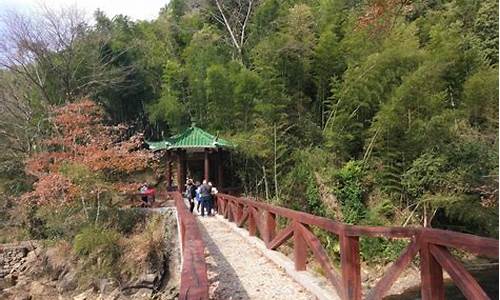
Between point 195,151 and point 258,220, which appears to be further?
point 195,151

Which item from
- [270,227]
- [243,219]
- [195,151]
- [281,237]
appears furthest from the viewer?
[195,151]

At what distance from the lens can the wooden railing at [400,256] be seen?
2.58 metres

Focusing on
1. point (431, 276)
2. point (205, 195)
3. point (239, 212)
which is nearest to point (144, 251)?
point (205, 195)

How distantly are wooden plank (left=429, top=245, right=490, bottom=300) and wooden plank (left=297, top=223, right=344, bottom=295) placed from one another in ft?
4.70

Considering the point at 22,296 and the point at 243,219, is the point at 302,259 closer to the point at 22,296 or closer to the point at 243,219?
the point at 243,219

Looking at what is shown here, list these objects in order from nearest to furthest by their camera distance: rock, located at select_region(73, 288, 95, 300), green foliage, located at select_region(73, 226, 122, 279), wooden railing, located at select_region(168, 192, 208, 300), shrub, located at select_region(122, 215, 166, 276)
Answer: wooden railing, located at select_region(168, 192, 208, 300) < shrub, located at select_region(122, 215, 166, 276) < rock, located at select_region(73, 288, 95, 300) < green foliage, located at select_region(73, 226, 122, 279)

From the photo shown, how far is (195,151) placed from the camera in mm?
19797

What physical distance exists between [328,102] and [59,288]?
421 inches

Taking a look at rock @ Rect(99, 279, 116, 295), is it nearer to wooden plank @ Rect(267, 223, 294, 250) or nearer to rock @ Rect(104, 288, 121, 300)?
rock @ Rect(104, 288, 121, 300)

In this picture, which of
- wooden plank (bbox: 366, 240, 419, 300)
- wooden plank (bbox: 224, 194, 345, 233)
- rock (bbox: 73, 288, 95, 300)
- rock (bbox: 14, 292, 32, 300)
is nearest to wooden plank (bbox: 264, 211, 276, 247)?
wooden plank (bbox: 224, 194, 345, 233)

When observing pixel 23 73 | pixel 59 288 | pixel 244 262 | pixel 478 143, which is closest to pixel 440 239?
pixel 244 262

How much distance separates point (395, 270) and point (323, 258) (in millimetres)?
1335

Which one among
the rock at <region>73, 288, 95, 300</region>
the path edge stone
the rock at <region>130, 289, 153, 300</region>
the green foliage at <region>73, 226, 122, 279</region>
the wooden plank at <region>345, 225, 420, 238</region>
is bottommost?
the rock at <region>73, 288, 95, 300</region>

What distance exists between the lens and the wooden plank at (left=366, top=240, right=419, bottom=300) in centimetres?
314
